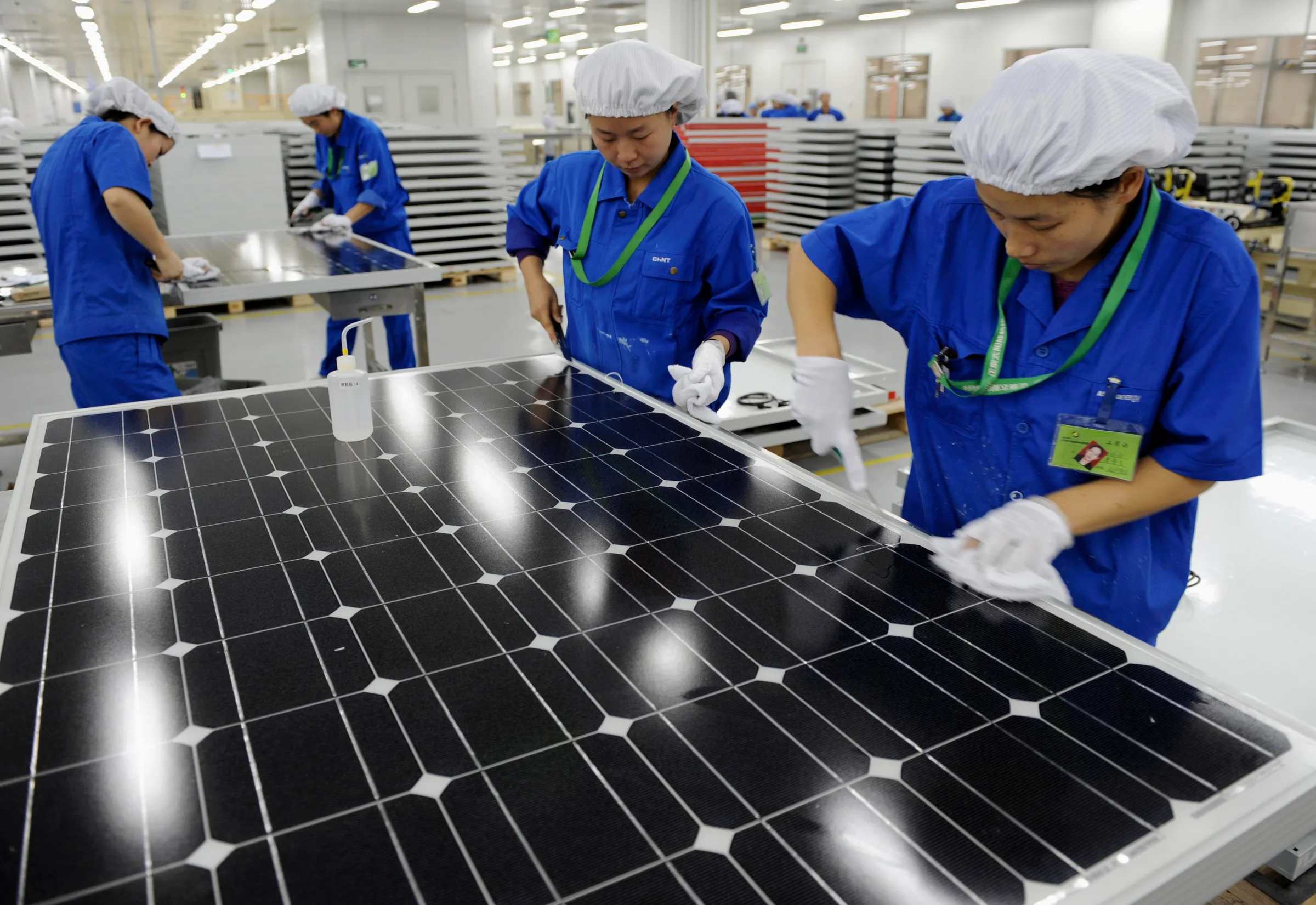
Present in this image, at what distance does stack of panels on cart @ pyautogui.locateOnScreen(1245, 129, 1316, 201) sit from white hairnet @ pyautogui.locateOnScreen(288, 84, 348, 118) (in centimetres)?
930

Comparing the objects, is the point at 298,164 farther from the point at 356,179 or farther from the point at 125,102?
the point at 125,102

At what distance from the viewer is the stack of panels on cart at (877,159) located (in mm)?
11508

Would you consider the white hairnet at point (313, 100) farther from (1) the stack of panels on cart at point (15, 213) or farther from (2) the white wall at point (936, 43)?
(2) the white wall at point (936, 43)

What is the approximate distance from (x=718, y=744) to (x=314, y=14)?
18548mm

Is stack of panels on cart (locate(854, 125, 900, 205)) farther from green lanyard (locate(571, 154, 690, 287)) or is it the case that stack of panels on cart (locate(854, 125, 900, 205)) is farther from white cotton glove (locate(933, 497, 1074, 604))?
white cotton glove (locate(933, 497, 1074, 604))

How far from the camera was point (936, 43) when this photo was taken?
19.6 m

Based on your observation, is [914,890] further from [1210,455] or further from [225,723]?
[1210,455]

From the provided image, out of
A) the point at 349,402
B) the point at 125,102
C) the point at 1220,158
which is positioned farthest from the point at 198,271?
the point at 1220,158

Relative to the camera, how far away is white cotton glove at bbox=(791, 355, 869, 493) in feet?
6.75

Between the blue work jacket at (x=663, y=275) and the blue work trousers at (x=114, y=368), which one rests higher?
the blue work jacket at (x=663, y=275)

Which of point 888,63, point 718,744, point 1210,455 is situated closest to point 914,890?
point 718,744

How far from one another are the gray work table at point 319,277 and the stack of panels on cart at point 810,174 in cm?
687

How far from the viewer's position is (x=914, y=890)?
97cm

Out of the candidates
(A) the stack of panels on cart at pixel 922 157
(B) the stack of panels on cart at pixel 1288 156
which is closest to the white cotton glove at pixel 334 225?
(A) the stack of panels on cart at pixel 922 157
